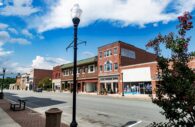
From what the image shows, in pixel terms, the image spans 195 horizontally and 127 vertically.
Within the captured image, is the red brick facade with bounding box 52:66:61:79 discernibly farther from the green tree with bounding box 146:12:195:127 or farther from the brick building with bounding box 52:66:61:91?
the green tree with bounding box 146:12:195:127

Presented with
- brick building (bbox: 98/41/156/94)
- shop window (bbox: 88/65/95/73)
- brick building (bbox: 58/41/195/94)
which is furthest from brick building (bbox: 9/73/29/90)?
brick building (bbox: 98/41/156/94)

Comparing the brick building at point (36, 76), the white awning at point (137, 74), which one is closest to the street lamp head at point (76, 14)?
the white awning at point (137, 74)

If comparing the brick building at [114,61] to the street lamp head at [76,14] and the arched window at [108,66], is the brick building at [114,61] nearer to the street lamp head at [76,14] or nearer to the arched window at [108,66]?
the arched window at [108,66]

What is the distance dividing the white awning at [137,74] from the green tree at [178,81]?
3068 centimetres

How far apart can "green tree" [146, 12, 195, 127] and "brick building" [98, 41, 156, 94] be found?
35755 millimetres

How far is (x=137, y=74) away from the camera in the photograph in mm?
37156

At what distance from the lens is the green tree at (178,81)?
4246 millimetres

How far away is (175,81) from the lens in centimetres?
447

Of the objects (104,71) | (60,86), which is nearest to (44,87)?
(60,86)

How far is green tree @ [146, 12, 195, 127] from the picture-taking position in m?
4.25

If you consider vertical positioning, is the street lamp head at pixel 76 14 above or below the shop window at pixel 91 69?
below

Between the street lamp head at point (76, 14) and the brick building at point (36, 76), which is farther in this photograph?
the brick building at point (36, 76)

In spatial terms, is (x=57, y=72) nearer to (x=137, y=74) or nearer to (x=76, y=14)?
(x=137, y=74)

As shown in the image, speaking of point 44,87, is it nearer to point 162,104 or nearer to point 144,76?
point 144,76
